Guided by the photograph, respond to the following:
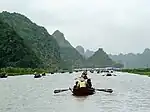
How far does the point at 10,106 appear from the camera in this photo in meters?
55.2

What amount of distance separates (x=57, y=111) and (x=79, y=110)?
3.28 metres

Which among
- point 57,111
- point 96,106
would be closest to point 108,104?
point 96,106

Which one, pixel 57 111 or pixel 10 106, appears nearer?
pixel 57 111

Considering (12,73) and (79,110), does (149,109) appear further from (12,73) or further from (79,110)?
(12,73)

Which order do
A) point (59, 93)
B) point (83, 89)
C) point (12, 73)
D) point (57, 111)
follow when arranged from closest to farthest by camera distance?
point (57, 111), point (83, 89), point (59, 93), point (12, 73)

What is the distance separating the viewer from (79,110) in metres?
51.3

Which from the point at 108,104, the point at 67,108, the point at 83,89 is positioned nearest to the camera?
the point at 67,108

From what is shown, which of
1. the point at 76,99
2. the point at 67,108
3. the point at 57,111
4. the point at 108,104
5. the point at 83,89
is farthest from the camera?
the point at 83,89

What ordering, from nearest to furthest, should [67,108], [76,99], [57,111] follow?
[57,111], [67,108], [76,99]

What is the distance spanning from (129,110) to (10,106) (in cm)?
1619

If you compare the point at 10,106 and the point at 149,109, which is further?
the point at 10,106

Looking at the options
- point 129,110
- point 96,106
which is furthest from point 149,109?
point 96,106

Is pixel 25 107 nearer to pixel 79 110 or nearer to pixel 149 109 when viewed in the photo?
pixel 79 110

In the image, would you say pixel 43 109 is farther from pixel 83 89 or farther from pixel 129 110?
pixel 83 89
